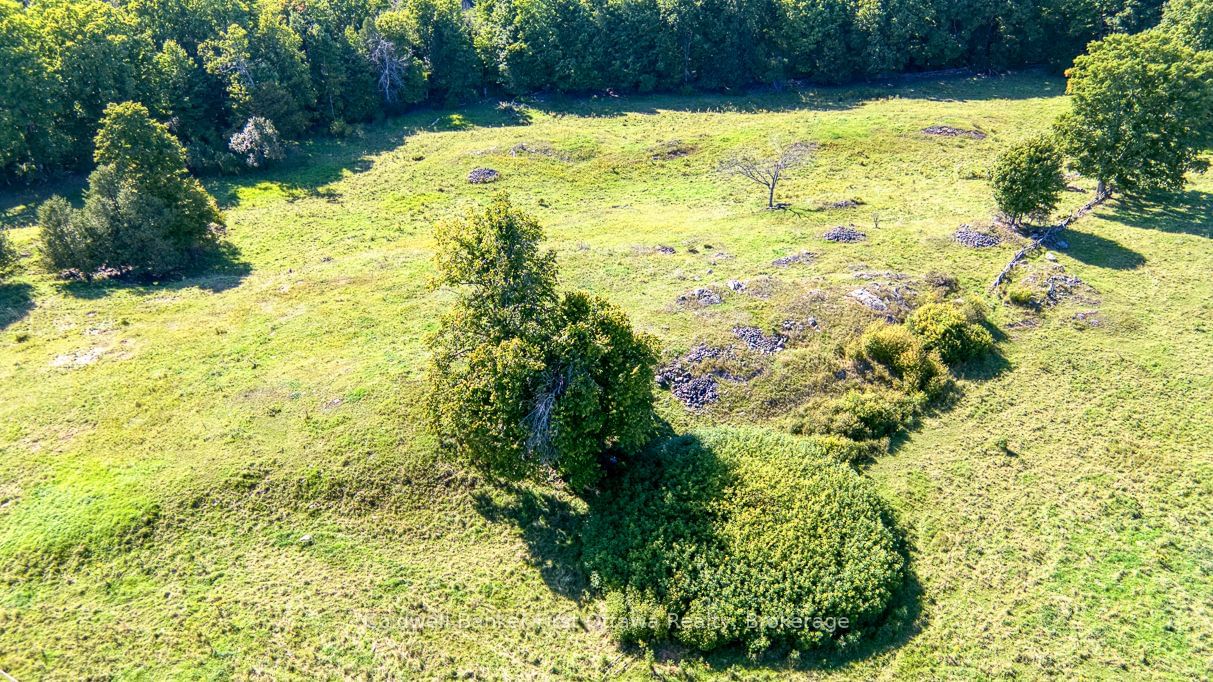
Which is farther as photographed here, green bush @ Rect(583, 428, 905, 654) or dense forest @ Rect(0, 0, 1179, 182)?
dense forest @ Rect(0, 0, 1179, 182)

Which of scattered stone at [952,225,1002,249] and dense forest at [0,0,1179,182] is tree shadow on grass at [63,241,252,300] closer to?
dense forest at [0,0,1179,182]

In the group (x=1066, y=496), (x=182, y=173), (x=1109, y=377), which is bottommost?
(x=1066, y=496)

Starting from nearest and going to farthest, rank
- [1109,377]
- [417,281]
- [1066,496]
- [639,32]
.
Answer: [1066,496] → [1109,377] → [417,281] → [639,32]

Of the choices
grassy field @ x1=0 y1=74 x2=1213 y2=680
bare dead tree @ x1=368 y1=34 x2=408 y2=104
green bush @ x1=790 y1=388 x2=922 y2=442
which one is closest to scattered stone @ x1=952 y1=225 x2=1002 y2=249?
grassy field @ x1=0 y1=74 x2=1213 y2=680

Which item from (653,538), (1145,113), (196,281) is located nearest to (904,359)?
(653,538)

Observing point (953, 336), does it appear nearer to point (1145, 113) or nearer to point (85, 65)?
point (1145, 113)

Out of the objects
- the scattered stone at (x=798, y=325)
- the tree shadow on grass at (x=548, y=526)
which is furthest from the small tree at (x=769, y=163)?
the tree shadow on grass at (x=548, y=526)

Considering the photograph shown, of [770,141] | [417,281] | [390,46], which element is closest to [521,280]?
[417,281]

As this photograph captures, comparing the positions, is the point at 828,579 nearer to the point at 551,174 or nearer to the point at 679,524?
the point at 679,524
